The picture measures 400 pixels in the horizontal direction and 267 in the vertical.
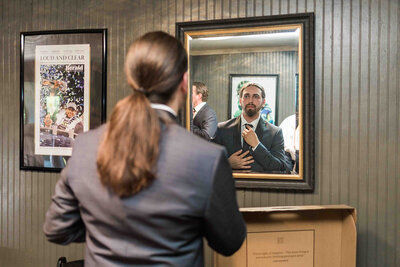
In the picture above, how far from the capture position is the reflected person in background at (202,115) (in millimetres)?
2156

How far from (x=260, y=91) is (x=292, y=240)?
833 mm

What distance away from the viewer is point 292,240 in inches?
69.9

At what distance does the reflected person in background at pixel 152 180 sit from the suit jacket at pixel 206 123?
1209 millimetres

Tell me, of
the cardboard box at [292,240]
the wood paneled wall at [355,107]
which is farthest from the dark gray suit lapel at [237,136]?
the cardboard box at [292,240]

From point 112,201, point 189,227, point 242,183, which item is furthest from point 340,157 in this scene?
point 112,201

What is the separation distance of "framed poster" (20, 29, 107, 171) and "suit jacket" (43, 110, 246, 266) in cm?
151

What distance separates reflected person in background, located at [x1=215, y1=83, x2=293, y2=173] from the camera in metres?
2.07

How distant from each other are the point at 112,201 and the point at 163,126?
8.5 inches

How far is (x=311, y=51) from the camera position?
1.98 m

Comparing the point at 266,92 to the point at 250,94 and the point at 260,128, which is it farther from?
the point at 260,128

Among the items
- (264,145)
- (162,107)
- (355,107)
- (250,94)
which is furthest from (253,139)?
(162,107)

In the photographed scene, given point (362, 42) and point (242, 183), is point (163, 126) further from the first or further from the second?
point (362, 42)

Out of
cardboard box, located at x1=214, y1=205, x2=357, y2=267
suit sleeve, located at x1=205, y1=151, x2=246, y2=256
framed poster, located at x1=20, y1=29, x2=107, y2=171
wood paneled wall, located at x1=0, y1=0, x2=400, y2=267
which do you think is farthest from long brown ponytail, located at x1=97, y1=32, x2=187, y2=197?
framed poster, located at x1=20, y1=29, x2=107, y2=171

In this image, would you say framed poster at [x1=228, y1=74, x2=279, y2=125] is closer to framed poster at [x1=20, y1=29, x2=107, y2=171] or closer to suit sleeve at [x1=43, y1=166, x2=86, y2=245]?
framed poster at [x1=20, y1=29, x2=107, y2=171]
